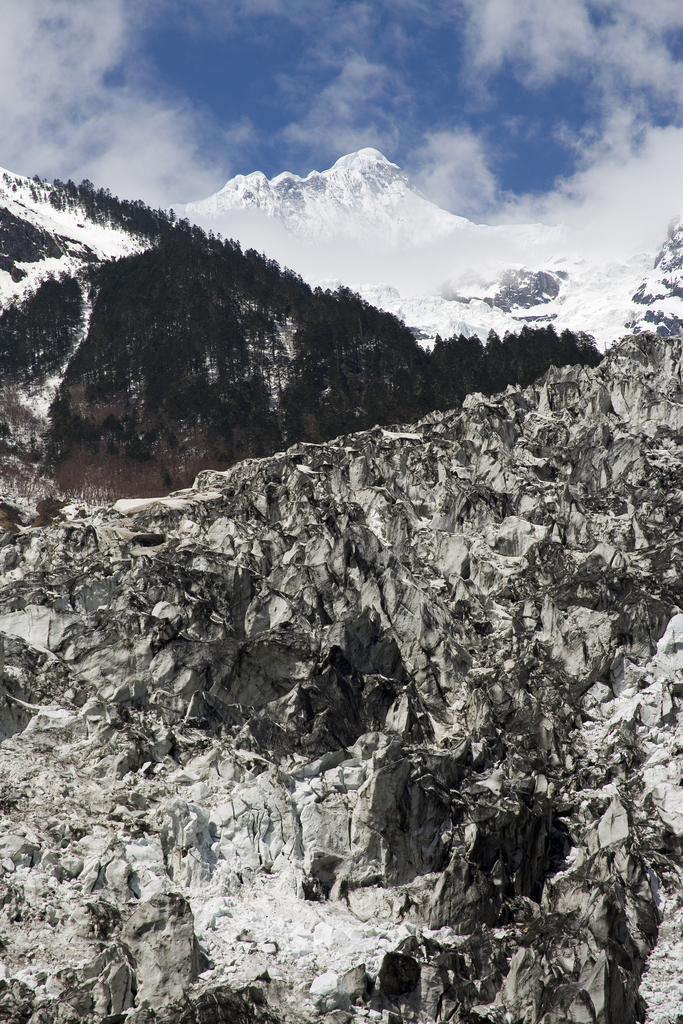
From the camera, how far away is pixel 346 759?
38.4 m

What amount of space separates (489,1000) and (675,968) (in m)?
7.97

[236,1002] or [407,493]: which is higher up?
[407,493]

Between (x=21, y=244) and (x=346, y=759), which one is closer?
(x=346, y=759)

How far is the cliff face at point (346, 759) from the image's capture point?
29.0 meters

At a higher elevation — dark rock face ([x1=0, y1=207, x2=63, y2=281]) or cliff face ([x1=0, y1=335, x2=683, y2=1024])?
dark rock face ([x1=0, y1=207, x2=63, y2=281])

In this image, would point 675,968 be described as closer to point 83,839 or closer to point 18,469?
point 83,839

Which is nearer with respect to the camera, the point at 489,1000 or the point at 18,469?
the point at 489,1000

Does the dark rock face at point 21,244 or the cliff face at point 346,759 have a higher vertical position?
the dark rock face at point 21,244

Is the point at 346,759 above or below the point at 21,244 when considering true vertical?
below

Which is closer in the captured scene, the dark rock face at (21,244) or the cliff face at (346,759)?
the cliff face at (346,759)

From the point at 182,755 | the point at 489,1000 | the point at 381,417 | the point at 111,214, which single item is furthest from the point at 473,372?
the point at 111,214

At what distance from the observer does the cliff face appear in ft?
95.1

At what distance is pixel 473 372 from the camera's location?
114438 millimetres

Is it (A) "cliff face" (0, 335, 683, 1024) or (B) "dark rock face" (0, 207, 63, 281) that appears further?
(B) "dark rock face" (0, 207, 63, 281)
